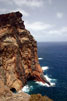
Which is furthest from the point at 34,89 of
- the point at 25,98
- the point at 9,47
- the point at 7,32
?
the point at 25,98

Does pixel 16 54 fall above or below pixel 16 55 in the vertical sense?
above

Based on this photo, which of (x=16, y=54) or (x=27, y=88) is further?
(x=16, y=54)

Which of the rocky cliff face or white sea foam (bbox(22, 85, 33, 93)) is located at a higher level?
the rocky cliff face

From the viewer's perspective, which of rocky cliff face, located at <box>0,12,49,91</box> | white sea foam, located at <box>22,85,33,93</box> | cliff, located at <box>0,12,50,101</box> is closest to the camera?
cliff, located at <box>0,12,50,101</box>

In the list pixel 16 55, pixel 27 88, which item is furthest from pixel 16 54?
pixel 27 88

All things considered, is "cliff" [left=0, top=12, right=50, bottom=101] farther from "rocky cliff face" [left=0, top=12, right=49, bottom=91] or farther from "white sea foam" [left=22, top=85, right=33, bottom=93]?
"white sea foam" [left=22, top=85, right=33, bottom=93]

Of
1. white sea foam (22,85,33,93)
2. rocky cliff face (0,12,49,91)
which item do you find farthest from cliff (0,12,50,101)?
white sea foam (22,85,33,93)

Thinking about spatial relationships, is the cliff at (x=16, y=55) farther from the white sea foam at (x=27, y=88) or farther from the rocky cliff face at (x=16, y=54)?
the white sea foam at (x=27, y=88)

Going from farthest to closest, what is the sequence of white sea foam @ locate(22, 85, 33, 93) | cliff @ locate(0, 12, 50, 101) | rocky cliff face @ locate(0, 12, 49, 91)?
white sea foam @ locate(22, 85, 33, 93) < rocky cliff face @ locate(0, 12, 49, 91) < cliff @ locate(0, 12, 50, 101)

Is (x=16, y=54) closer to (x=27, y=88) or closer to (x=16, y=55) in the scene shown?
(x=16, y=55)

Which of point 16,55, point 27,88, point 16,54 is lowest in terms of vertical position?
point 27,88

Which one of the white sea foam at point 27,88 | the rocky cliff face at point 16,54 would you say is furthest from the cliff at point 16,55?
the white sea foam at point 27,88
